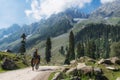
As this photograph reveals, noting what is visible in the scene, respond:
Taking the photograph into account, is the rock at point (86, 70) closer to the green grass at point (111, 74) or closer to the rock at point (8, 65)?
the green grass at point (111, 74)

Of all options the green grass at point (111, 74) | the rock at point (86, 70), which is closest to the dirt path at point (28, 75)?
the rock at point (86, 70)

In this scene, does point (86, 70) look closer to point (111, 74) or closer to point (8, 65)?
point (111, 74)

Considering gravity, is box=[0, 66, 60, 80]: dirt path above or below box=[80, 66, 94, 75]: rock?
below

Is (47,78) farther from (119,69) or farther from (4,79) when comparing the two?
(119,69)

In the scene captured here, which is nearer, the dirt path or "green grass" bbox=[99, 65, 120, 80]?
"green grass" bbox=[99, 65, 120, 80]

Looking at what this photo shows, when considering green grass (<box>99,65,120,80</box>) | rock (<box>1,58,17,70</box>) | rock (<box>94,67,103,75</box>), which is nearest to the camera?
rock (<box>94,67,103,75</box>)

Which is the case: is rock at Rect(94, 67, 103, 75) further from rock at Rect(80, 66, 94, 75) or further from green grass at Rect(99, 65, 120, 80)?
green grass at Rect(99, 65, 120, 80)

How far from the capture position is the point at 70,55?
19625 centimetres

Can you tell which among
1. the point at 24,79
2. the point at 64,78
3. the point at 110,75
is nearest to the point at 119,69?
the point at 110,75

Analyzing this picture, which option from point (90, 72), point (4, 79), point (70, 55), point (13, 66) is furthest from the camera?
point (70, 55)

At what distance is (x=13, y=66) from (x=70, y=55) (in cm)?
14663

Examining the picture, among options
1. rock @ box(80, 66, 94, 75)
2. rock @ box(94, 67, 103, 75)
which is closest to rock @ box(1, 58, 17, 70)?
rock @ box(80, 66, 94, 75)

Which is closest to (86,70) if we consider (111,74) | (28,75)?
(111,74)

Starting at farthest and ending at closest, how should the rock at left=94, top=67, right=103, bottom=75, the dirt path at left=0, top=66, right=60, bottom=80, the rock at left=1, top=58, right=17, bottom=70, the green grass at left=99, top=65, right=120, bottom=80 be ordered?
the rock at left=1, top=58, right=17, bottom=70, the dirt path at left=0, top=66, right=60, bottom=80, the green grass at left=99, top=65, right=120, bottom=80, the rock at left=94, top=67, right=103, bottom=75
